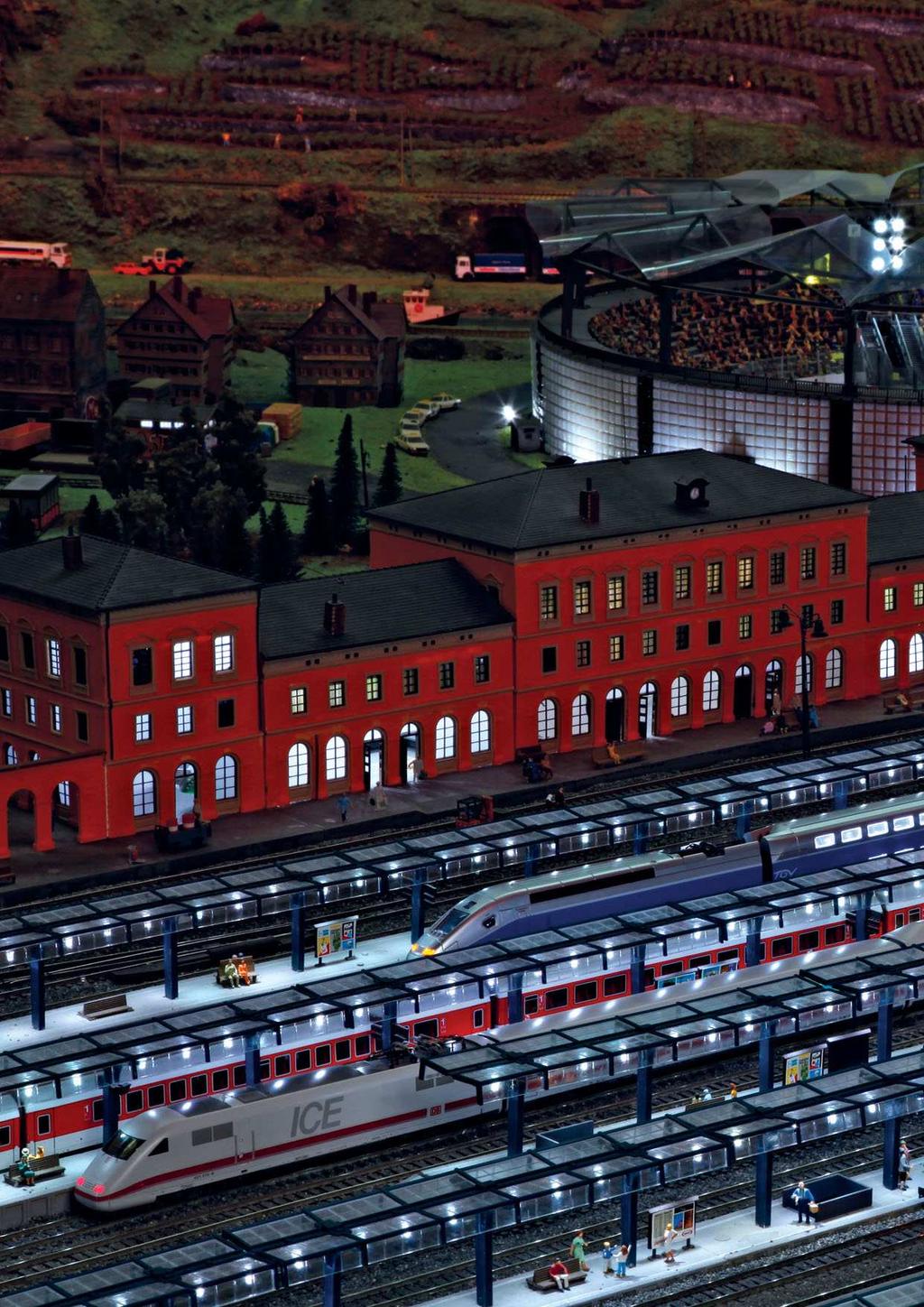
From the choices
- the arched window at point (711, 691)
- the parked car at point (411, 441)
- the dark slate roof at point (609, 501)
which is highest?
the dark slate roof at point (609, 501)

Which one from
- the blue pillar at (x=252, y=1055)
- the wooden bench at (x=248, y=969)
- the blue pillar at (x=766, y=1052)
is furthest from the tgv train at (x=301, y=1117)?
the wooden bench at (x=248, y=969)

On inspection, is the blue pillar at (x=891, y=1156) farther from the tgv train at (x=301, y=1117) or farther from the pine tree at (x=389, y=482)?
the pine tree at (x=389, y=482)

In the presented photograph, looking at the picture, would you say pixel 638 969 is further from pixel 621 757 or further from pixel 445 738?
pixel 621 757

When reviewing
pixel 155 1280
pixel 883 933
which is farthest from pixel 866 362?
pixel 155 1280

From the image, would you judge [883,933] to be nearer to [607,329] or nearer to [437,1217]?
[437,1217]

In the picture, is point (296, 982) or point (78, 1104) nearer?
point (78, 1104)

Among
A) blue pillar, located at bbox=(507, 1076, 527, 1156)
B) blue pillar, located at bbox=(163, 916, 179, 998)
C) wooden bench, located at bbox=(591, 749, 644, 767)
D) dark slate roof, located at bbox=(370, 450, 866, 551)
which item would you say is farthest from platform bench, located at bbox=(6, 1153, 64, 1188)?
dark slate roof, located at bbox=(370, 450, 866, 551)
